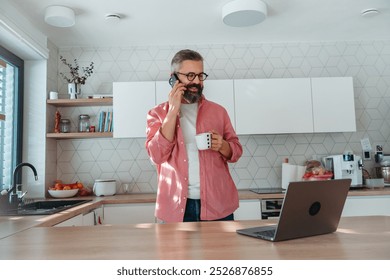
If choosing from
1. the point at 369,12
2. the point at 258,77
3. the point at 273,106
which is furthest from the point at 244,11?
the point at 369,12

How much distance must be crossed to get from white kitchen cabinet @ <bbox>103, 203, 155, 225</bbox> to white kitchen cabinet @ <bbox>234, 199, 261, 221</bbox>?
0.74m

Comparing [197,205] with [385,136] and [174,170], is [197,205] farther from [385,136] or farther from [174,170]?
[385,136]

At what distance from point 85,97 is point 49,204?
3.92 ft

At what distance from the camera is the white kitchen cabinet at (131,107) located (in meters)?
3.21

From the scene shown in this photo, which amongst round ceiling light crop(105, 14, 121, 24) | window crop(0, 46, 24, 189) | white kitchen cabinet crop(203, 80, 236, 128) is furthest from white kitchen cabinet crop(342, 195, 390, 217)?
window crop(0, 46, 24, 189)

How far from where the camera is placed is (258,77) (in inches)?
144

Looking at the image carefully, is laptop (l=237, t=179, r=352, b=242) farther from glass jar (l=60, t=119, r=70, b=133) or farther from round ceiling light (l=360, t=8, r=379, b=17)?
glass jar (l=60, t=119, r=70, b=133)

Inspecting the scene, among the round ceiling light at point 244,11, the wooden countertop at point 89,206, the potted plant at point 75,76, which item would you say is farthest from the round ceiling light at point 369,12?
the potted plant at point 75,76

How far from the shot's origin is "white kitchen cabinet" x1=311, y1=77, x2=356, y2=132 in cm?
329

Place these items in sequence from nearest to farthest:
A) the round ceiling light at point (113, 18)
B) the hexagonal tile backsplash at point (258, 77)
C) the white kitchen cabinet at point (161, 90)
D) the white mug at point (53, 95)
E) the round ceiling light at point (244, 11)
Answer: the round ceiling light at point (244, 11)
the round ceiling light at point (113, 18)
the white kitchen cabinet at point (161, 90)
the white mug at point (53, 95)
the hexagonal tile backsplash at point (258, 77)

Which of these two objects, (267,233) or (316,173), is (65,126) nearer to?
(316,173)

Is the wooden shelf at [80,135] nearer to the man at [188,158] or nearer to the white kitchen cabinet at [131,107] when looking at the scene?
the white kitchen cabinet at [131,107]

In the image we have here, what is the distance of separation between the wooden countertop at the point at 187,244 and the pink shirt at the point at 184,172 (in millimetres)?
393

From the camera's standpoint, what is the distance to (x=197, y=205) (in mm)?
1705
